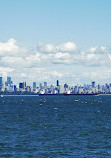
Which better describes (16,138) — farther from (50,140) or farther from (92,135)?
(92,135)

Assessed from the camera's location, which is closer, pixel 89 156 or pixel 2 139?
pixel 89 156

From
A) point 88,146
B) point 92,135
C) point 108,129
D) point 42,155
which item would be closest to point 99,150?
point 88,146

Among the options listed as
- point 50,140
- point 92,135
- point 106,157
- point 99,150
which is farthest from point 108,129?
point 106,157

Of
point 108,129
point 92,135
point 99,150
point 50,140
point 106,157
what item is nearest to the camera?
point 106,157

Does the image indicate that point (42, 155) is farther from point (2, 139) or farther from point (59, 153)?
point (2, 139)

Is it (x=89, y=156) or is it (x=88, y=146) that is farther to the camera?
(x=88, y=146)

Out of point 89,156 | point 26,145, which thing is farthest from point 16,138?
point 89,156

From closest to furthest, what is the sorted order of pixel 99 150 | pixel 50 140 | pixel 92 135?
pixel 99 150
pixel 50 140
pixel 92 135

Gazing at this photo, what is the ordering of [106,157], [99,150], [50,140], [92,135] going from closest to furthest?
[106,157] → [99,150] → [50,140] → [92,135]
